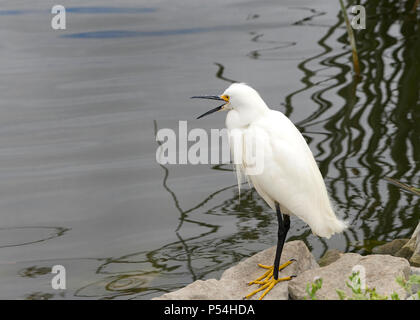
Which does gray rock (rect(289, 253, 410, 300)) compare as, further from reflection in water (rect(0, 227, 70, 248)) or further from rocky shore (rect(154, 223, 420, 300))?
reflection in water (rect(0, 227, 70, 248))

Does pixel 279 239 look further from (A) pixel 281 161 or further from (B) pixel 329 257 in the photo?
(B) pixel 329 257

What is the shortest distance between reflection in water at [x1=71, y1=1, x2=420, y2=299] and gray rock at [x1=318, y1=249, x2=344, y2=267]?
1.19 ft

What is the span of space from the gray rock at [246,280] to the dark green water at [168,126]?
2.44 feet

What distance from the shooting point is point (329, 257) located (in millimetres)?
5617

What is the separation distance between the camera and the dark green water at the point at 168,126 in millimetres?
6211

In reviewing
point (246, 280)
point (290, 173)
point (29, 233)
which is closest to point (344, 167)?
point (246, 280)

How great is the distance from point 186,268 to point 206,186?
1.38 m

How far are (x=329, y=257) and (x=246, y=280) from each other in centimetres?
82

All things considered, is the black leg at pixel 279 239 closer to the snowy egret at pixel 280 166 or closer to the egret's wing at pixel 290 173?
the snowy egret at pixel 280 166

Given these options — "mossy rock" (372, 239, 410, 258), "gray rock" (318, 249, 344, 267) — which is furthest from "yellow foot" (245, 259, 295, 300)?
"mossy rock" (372, 239, 410, 258)

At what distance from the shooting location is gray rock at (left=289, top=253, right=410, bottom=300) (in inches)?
177

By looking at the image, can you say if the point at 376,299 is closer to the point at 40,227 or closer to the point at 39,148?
the point at 40,227

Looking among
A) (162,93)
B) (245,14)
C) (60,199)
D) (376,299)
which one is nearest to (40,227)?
(60,199)

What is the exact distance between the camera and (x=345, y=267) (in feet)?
15.5
